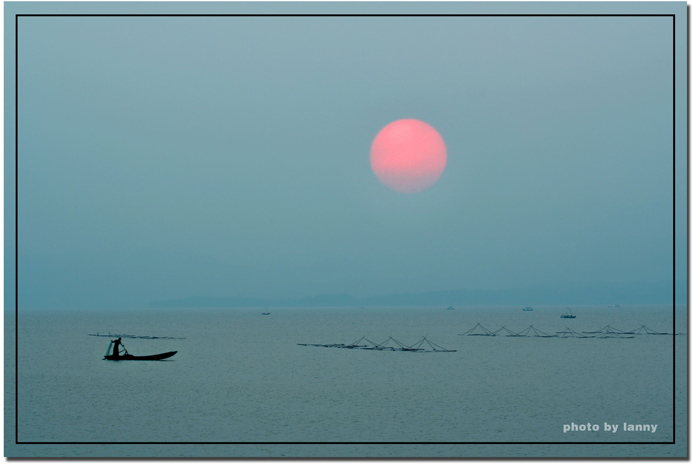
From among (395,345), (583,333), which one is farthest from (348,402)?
(583,333)

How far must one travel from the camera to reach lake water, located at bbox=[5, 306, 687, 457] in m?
18.7

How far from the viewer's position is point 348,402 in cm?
2956

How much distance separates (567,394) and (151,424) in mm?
20091

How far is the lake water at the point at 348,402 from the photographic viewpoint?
1873cm

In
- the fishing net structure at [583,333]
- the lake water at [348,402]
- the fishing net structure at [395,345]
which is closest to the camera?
the lake water at [348,402]

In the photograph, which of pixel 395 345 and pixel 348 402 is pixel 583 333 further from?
pixel 348 402

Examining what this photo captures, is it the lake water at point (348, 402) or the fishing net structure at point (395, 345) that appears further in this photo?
the fishing net structure at point (395, 345)

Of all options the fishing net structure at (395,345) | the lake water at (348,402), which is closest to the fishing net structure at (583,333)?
the fishing net structure at (395,345)

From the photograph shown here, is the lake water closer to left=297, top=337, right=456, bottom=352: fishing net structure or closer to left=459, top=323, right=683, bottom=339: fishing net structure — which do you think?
left=297, top=337, right=456, bottom=352: fishing net structure

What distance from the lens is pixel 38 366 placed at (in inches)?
1876

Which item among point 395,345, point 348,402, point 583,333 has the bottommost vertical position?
point 395,345

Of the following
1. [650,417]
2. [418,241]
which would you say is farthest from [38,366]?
[418,241]

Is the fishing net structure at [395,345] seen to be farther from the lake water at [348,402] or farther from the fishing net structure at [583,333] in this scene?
the fishing net structure at [583,333]

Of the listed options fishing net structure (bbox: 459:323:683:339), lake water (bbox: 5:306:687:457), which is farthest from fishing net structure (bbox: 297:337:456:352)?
fishing net structure (bbox: 459:323:683:339)
